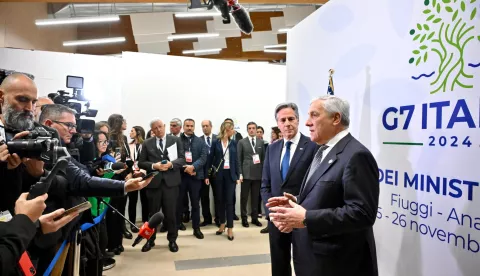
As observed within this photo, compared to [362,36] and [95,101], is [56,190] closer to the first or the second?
[362,36]

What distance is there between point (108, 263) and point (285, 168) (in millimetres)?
2456

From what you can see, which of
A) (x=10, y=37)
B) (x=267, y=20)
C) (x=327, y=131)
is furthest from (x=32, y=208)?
(x=267, y=20)

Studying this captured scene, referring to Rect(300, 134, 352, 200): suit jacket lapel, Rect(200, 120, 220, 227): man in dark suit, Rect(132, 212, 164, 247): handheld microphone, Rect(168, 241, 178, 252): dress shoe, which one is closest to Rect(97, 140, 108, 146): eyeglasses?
Rect(168, 241, 178, 252): dress shoe

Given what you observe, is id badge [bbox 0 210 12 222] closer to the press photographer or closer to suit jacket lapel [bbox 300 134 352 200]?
the press photographer

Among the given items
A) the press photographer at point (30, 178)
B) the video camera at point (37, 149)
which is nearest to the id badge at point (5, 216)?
the press photographer at point (30, 178)

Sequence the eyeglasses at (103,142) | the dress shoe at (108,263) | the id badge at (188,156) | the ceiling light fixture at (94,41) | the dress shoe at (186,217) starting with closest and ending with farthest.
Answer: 1. the eyeglasses at (103,142)
2. the dress shoe at (108,263)
3. the id badge at (188,156)
4. the dress shoe at (186,217)
5. the ceiling light fixture at (94,41)

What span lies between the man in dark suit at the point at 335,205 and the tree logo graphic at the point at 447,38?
1.65 feet

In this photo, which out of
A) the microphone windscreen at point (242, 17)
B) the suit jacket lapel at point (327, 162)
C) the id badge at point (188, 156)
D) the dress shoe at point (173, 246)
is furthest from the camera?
the id badge at point (188, 156)

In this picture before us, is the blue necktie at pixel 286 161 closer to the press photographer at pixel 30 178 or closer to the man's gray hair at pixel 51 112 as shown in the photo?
the press photographer at pixel 30 178

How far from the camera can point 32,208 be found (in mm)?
1215

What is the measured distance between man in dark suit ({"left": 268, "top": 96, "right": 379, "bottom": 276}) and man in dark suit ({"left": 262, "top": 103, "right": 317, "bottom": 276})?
0.50m

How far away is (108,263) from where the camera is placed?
3.73 meters

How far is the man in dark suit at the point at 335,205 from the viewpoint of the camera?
1550 mm

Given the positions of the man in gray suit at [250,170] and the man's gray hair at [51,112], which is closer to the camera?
the man's gray hair at [51,112]
